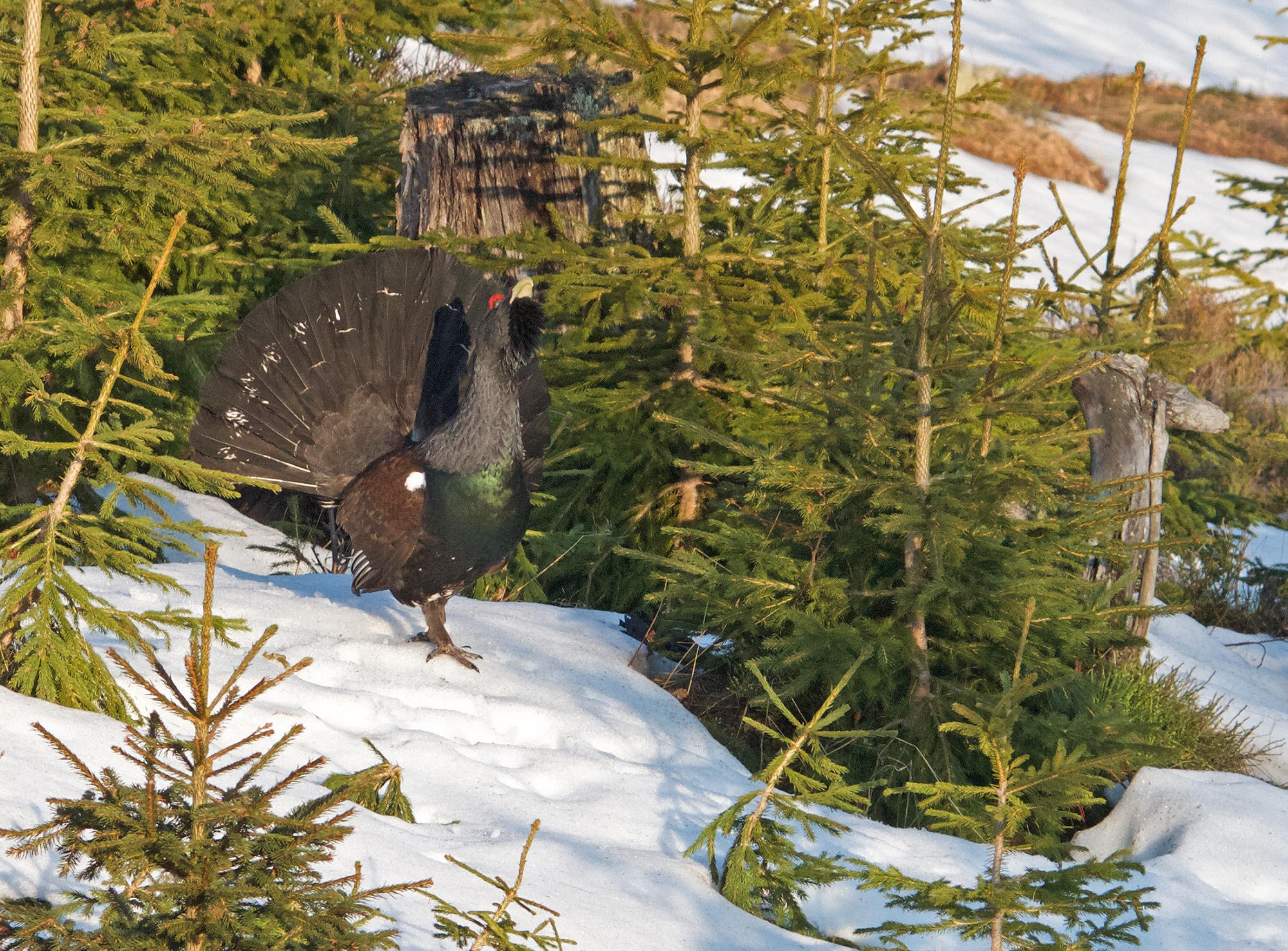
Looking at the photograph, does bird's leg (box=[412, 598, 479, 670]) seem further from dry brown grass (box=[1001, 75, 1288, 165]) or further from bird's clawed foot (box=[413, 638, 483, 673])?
dry brown grass (box=[1001, 75, 1288, 165])

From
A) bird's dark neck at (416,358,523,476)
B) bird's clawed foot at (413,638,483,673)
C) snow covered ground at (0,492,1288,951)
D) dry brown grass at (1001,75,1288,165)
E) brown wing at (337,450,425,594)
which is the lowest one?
snow covered ground at (0,492,1288,951)

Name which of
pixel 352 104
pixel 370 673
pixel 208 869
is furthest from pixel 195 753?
pixel 352 104

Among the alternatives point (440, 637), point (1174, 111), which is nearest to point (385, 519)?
point (440, 637)

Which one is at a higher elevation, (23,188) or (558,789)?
(23,188)

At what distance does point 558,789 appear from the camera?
3486 mm

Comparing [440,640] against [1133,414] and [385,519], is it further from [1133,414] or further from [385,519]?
[1133,414]

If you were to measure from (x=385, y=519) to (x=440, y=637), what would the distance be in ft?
1.62

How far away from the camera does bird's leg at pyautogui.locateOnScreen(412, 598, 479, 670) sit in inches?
162

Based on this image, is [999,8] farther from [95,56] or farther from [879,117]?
[95,56]

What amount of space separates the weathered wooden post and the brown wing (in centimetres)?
321

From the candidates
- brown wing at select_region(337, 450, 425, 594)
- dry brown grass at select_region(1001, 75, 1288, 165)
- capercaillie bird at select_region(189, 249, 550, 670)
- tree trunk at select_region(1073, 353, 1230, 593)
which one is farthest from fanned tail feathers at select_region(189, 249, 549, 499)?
dry brown grass at select_region(1001, 75, 1288, 165)

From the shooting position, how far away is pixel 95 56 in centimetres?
463

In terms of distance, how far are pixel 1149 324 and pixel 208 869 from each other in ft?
17.4

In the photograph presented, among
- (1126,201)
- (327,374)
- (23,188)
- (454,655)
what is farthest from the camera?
(1126,201)
